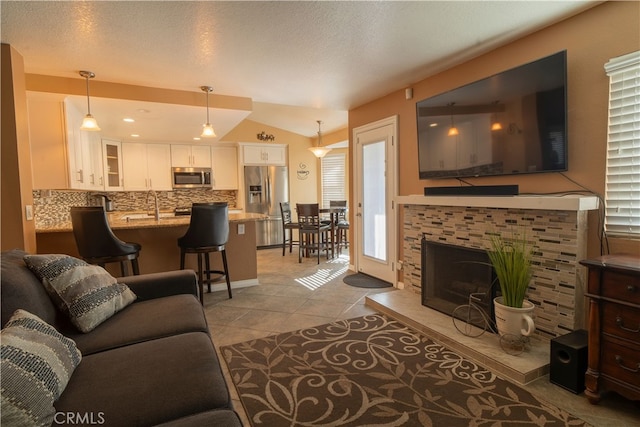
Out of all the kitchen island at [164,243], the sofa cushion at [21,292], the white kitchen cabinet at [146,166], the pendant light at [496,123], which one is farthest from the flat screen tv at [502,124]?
the white kitchen cabinet at [146,166]

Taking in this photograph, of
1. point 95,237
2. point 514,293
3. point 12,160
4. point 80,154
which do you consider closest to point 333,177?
point 80,154

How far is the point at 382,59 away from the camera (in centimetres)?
287

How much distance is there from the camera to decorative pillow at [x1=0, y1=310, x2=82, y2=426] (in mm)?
945

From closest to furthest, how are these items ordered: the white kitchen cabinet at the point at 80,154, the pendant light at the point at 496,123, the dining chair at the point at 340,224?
Answer: 1. the pendant light at the point at 496,123
2. the white kitchen cabinet at the point at 80,154
3. the dining chair at the point at 340,224

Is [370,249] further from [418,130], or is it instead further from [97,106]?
[97,106]

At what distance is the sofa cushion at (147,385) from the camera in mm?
1059

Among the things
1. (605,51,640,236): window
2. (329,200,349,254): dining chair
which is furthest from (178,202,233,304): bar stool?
(605,51,640,236): window

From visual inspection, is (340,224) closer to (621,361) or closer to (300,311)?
(300,311)

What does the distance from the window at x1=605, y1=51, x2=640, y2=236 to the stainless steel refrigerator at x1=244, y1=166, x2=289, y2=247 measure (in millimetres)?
5670

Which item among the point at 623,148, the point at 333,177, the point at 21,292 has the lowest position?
the point at 21,292

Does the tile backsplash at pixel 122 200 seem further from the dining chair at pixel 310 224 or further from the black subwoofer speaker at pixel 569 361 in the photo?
the black subwoofer speaker at pixel 569 361

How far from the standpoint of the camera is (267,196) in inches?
271

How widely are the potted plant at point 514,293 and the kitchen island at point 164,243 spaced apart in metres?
2.83

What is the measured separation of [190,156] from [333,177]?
306cm
